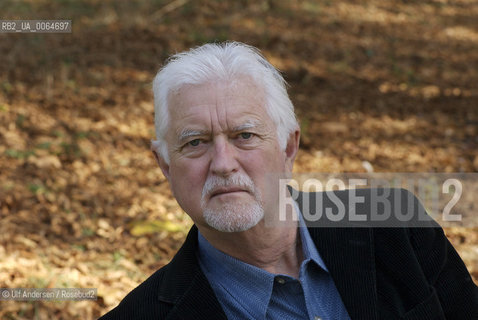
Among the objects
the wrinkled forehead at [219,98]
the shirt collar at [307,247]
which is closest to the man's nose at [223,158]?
the wrinkled forehead at [219,98]

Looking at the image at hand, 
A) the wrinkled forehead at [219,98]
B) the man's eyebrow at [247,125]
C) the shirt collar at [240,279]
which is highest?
the wrinkled forehead at [219,98]

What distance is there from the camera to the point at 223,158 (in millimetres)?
2309

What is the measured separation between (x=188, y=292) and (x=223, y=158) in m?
0.59

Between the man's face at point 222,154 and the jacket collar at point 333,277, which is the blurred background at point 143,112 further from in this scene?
the man's face at point 222,154

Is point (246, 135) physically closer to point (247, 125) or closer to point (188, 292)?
point (247, 125)

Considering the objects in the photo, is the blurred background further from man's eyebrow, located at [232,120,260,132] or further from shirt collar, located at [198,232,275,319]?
man's eyebrow, located at [232,120,260,132]

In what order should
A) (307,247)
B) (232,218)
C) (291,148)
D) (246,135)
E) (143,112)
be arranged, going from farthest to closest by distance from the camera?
(143,112), (291,148), (307,247), (246,135), (232,218)

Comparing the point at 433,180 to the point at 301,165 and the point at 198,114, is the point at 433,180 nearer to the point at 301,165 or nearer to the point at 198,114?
the point at 301,165

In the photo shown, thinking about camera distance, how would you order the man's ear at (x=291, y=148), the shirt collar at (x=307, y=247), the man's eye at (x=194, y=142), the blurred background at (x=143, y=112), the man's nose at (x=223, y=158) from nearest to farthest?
the man's nose at (x=223, y=158) < the man's eye at (x=194, y=142) < the shirt collar at (x=307, y=247) < the man's ear at (x=291, y=148) < the blurred background at (x=143, y=112)

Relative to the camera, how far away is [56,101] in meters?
7.39

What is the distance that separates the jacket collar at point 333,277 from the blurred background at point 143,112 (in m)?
1.66

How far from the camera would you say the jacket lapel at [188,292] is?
2.30m

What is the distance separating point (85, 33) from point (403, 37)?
6704mm

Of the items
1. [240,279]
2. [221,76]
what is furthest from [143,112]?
[240,279]
